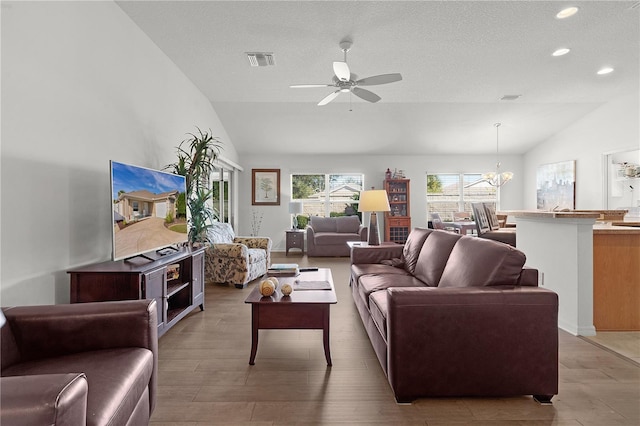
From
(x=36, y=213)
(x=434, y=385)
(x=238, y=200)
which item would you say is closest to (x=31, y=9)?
(x=36, y=213)

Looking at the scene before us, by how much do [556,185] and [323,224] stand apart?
17.3 ft

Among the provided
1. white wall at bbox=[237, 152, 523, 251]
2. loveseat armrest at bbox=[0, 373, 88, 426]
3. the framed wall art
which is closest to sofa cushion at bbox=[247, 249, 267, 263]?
white wall at bbox=[237, 152, 523, 251]

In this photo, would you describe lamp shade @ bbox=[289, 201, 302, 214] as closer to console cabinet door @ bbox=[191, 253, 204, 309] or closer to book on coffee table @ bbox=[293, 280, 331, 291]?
console cabinet door @ bbox=[191, 253, 204, 309]

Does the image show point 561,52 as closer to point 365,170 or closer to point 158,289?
point 365,170

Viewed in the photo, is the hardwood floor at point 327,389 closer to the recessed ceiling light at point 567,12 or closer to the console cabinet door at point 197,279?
the console cabinet door at point 197,279

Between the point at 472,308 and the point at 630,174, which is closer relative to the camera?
the point at 472,308

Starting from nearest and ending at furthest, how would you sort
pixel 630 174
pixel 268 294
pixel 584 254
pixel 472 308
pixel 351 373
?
pixel 472 308, pixel 351 373, pixel 268 294, pixel 584 254, pixel 630 174

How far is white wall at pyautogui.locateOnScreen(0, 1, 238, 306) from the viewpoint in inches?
75.4

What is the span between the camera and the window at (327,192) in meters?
8.28

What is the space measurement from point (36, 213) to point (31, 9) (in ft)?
4.19

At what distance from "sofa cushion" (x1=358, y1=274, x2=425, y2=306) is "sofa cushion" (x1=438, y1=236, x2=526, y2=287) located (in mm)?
386

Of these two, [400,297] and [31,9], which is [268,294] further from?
[31,9]

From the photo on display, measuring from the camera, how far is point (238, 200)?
7977 mm

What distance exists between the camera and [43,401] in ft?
2.71
